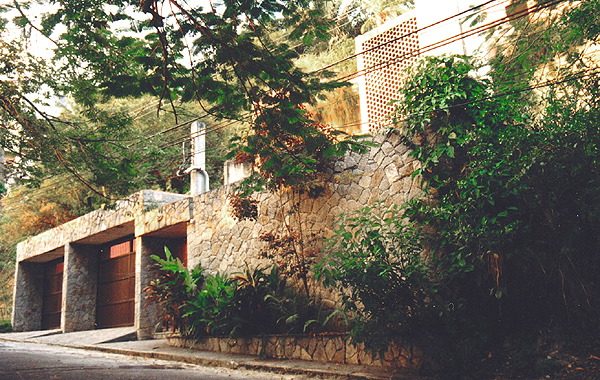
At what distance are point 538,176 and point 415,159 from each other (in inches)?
81.7

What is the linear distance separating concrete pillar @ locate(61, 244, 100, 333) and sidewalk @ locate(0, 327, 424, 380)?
2048mm

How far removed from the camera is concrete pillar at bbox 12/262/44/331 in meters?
18.4

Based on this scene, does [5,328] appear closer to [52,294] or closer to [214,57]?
[52,294]

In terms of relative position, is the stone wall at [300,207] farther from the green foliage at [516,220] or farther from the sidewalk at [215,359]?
the sidewalk at [215,359]

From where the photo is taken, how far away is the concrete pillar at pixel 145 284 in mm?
11961

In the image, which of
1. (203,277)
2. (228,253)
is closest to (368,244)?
(228,253)

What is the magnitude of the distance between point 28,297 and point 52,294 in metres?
1.04

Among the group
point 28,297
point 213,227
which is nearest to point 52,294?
point 28,297

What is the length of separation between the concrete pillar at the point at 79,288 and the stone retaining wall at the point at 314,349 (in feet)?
27.2

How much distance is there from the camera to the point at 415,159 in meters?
7.08

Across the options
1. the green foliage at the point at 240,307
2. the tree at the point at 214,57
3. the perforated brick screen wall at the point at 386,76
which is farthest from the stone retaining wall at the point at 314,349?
the perforated brick screen wall at the point at 386,76

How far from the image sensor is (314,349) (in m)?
7.21

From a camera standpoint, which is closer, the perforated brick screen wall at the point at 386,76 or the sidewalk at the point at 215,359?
the sidewalk at the point at 215,359

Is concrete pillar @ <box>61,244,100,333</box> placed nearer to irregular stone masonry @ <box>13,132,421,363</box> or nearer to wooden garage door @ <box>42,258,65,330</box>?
irregular stone masonry @ <box>13,132,421,363</box>
